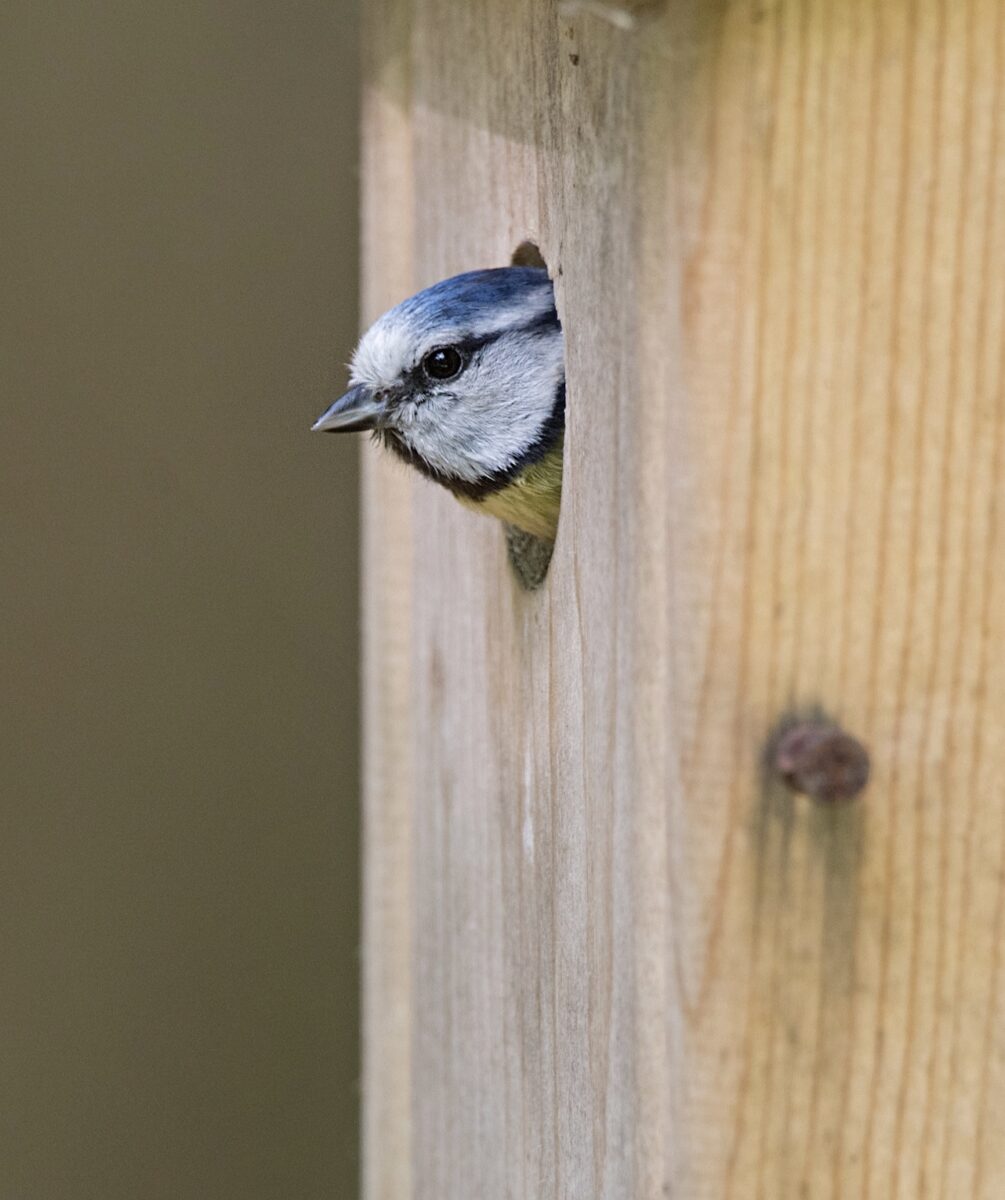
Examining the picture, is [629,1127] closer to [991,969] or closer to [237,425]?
[991,969]

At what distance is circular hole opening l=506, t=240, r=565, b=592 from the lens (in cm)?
106

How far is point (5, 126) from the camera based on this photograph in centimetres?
233

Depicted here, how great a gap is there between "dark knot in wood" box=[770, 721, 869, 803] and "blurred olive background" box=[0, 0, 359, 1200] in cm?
171

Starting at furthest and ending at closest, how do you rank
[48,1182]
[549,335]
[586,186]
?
1. [48,1182]
2. [549,335]
3. [586,186]

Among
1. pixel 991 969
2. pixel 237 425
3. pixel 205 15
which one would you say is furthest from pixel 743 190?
pixel 205 15

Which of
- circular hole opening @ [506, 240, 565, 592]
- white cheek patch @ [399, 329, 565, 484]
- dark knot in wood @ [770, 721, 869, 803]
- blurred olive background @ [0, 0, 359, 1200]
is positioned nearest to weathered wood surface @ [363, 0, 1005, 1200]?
dark knot in wood @ [770, 721, 869, 803]

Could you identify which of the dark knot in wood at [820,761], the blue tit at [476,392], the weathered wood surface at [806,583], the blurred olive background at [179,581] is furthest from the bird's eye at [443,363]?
the blurred olive background at [179,581]

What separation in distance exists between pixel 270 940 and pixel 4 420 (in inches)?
31.1

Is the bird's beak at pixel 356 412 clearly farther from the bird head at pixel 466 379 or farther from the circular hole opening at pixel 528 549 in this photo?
the circular hole opening at pixel 528 549

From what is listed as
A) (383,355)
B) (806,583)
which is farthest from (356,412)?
(806,583)

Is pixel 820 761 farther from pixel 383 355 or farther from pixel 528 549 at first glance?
pixel 383 355

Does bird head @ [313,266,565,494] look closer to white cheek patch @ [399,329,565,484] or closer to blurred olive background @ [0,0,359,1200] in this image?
white cheek patch @ [399,329,565,484]

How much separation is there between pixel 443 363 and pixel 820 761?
0.65 meters

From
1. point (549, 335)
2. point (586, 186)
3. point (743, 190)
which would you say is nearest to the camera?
point (743, 190)
